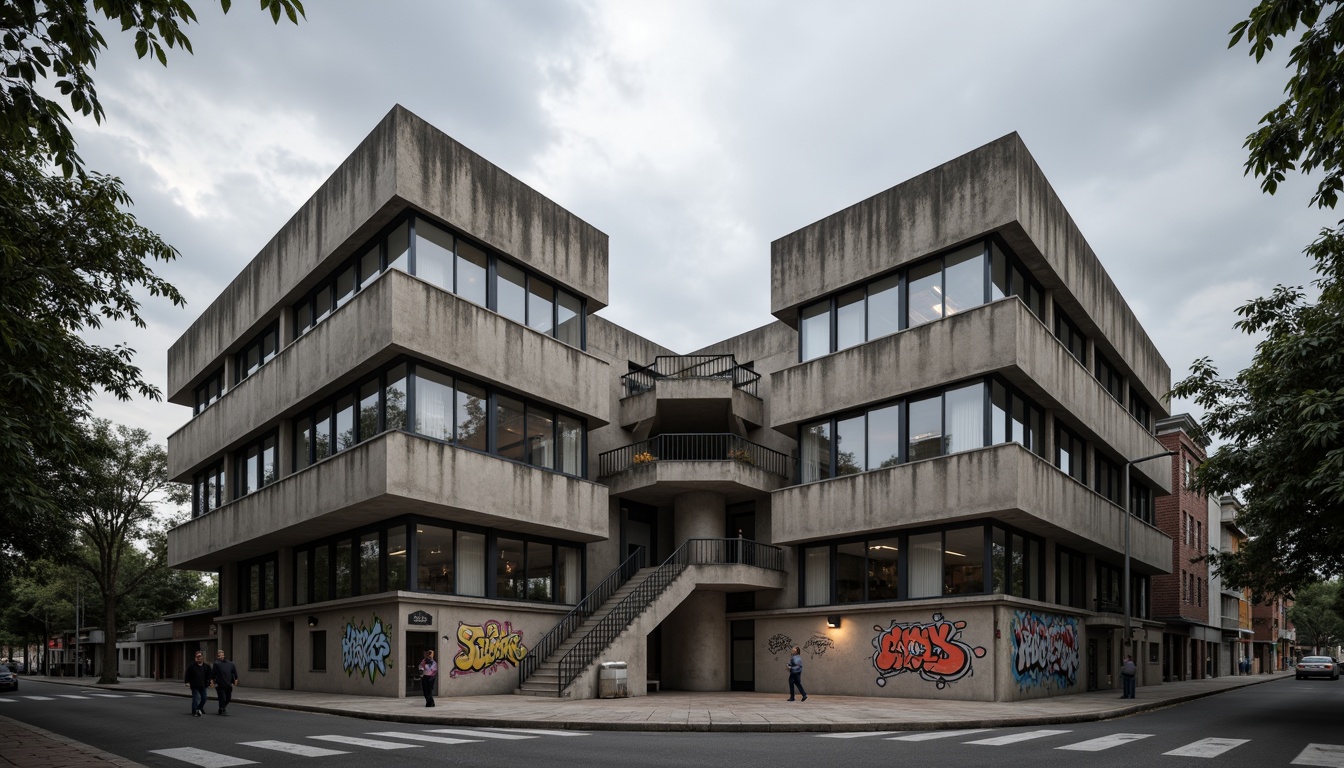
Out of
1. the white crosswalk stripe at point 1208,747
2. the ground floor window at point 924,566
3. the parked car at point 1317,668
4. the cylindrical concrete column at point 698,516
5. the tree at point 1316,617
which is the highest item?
the cylindrical concrete column at point 698,516

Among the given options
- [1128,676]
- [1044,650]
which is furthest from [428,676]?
[1128,676]

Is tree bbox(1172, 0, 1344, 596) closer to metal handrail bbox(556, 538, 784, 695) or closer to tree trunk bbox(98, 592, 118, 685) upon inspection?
metal handrail bbox(556, 538, 784, 695)

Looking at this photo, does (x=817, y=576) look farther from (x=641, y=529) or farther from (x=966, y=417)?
(x=966, y=417)

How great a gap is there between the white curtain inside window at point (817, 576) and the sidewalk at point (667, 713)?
142 inches

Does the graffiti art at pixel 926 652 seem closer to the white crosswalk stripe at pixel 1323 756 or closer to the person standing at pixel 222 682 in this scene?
the white crosswalk stripe at pixel 1323 756

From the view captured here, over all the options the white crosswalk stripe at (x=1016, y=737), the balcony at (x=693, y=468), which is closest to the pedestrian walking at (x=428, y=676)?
the balcony at (x=693, y=468)

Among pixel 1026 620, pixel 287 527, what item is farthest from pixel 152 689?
pixel 1026 620

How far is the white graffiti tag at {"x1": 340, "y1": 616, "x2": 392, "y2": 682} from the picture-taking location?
86.1 ft

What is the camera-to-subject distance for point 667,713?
20594 mm

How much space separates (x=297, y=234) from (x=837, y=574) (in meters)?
20.3

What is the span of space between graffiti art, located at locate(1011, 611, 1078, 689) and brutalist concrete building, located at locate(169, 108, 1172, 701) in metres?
0.14

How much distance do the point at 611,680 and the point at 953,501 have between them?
10440mm

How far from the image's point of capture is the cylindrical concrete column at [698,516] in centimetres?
3331

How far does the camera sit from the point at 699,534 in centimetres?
3325
